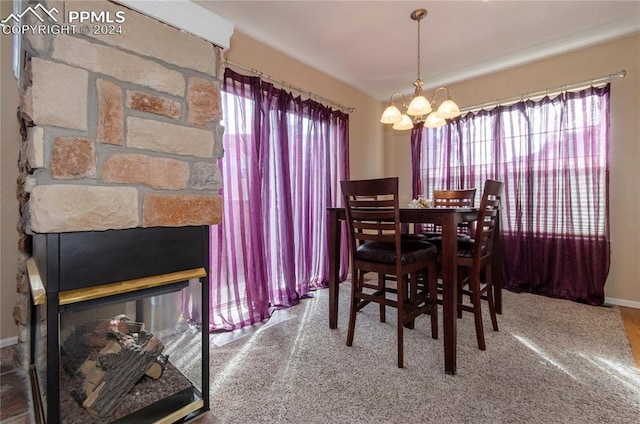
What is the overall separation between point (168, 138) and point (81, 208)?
1.28 feet

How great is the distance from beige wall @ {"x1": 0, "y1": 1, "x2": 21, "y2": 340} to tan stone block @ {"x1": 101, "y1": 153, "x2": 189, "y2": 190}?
4.49 ft

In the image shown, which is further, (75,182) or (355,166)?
(355,166)

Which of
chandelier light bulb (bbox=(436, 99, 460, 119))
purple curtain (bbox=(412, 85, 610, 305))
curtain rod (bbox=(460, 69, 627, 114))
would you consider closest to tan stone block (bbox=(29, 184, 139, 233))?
chandelier light bulb (bbox=(436, 99, 460, 119))

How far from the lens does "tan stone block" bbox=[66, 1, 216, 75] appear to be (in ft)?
3.46

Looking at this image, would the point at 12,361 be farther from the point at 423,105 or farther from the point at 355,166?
the point at 355,166

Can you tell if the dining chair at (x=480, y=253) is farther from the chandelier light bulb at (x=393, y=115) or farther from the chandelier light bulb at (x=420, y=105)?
the chandelier light bulb at (x=393, y=115)

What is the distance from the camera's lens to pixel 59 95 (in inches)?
37.2

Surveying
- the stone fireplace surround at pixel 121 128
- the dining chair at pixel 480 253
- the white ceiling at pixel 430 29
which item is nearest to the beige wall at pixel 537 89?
the white ceiling at pixel 430 29

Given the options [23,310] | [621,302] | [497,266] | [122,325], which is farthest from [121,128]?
[621,302]

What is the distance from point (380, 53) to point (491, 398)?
2.97m

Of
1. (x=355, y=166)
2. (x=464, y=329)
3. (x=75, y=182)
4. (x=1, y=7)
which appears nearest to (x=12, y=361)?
(x=75, y=182)

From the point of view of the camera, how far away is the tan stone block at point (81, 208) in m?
0.91

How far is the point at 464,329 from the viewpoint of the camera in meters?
2.17

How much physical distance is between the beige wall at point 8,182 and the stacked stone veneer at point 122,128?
3.65 feet
